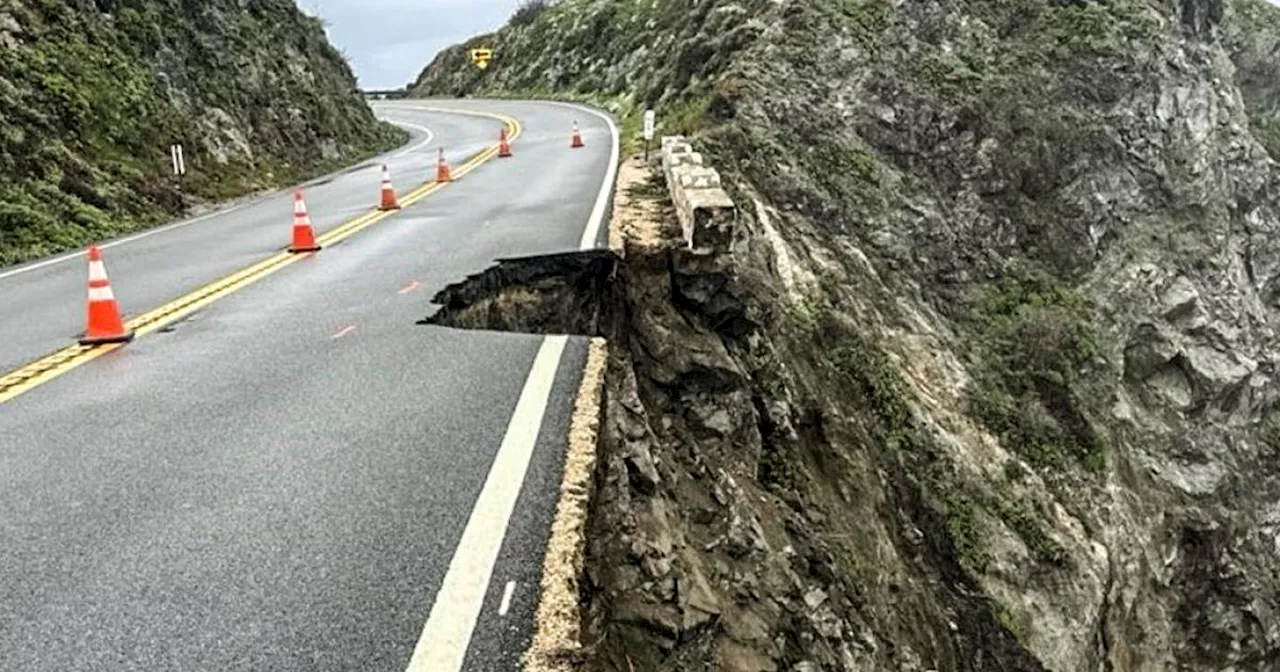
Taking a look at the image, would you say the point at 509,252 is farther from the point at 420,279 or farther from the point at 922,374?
the point at 922,374

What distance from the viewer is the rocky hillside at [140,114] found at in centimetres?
1569

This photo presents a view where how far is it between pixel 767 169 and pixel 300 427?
14.2 m

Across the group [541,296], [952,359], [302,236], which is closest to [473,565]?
[541,296]

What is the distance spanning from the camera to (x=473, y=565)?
3.90 m

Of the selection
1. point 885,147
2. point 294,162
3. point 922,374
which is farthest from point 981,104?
point 294,162

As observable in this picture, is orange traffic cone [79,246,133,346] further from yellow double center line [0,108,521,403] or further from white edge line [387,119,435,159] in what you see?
white edge line [387,119,435,159]

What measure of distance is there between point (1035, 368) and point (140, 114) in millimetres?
16791

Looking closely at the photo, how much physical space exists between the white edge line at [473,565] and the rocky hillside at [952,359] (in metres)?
0.45

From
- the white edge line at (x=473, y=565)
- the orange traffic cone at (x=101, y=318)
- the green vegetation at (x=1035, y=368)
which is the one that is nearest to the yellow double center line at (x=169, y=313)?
the orange traffic cone at (x=101, y=318)

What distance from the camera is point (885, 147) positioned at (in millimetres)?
22922

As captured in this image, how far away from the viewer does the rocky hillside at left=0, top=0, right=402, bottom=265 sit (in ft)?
51.5

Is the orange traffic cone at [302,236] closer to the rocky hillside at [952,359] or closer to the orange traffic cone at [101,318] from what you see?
the orange traffic cone at [101,318]

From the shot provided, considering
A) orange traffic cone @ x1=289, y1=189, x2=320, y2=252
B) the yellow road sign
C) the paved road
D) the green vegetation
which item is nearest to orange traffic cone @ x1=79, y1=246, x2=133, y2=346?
the paved road

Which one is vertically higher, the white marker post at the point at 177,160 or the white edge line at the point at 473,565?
the white marker post at the point at 177,160
